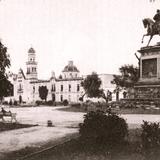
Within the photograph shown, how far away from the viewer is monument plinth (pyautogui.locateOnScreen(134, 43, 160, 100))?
37.6m

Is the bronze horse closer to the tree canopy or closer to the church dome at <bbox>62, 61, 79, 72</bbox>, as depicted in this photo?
the tree canopy

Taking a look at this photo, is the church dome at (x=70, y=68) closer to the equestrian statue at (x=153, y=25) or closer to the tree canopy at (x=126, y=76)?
the tree canopy at (x=126, y=76)

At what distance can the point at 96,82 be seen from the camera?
321 ft

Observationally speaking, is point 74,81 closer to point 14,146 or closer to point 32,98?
point 32,98

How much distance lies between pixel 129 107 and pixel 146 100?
72.8 inches

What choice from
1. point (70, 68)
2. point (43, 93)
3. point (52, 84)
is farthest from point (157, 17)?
point (70, 68)

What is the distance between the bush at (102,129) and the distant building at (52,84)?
96.9m

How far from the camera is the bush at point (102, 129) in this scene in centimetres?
1403

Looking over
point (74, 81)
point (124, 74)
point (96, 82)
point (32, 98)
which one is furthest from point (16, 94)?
point (124, 74)

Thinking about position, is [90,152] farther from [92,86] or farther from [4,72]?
[92,86]

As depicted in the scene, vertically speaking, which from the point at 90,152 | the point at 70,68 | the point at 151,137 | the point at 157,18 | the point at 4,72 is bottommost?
the point at 90,152

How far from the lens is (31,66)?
12756cm

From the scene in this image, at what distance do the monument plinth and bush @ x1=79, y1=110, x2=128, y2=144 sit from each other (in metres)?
23.3

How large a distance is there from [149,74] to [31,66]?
92.0 metres
